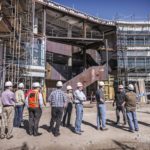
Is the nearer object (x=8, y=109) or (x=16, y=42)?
(x=8, y=109)

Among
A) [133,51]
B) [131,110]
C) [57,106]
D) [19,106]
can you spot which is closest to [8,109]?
[19,106]

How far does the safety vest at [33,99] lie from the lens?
32.4 ft

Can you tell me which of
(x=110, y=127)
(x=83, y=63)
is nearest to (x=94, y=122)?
(x=110, y=127)

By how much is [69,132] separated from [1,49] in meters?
10.6

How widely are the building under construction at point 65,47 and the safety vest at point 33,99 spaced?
790 cm

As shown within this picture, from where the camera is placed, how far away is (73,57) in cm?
2995

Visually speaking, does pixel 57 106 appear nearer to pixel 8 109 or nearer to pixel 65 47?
pixel 8 109

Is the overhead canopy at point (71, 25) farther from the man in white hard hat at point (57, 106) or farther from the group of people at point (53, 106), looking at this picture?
the man in white hard hat at point (57, 106)

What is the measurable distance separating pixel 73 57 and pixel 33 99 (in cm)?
2026

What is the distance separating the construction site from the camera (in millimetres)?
9906

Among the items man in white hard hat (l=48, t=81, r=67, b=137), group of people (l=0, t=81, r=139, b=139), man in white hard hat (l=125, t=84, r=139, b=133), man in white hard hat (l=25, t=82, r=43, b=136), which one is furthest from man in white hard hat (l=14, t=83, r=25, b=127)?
man in white hard hat (l=125, t=84, r=139, b=133)

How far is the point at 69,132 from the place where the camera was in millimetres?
10602

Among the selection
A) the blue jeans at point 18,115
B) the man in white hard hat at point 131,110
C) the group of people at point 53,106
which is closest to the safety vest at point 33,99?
the group of people at point 53,106

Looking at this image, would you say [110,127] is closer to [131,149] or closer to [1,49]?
[131,149]
